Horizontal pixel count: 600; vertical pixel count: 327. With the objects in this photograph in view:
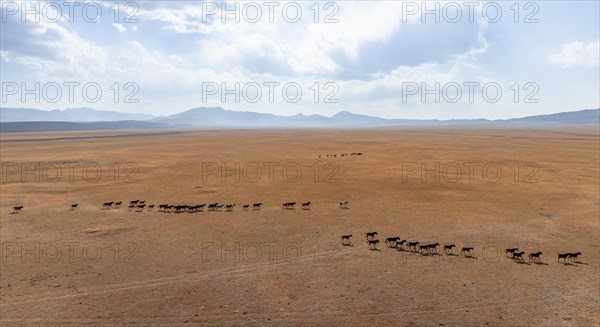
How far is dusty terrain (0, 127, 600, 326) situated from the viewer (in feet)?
53.5

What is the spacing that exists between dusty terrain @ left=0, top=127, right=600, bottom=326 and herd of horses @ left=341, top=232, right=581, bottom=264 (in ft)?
1.57

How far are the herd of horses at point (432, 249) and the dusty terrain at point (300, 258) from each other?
478 mm

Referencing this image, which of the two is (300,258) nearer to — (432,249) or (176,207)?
(432,249)

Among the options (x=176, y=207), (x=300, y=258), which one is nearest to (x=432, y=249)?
(x=300, y=258)

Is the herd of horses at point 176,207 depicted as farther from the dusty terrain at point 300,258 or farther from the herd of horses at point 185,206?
the dusty terrain at point 300,258

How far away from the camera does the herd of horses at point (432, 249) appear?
2142cm

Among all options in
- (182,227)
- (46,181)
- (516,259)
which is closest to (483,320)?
(516,259)

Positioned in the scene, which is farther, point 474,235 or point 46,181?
point 46,181

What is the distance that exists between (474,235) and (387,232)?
5843 mm

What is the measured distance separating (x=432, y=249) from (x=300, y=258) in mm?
8150

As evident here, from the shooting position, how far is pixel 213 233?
26.8 meters

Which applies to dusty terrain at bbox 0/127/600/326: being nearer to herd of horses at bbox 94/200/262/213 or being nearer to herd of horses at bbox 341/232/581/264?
herd of horses at bbox 341/232/581/264

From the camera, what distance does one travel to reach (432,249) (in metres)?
23.1

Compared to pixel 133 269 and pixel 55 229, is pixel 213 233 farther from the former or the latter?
pixel 55 229
